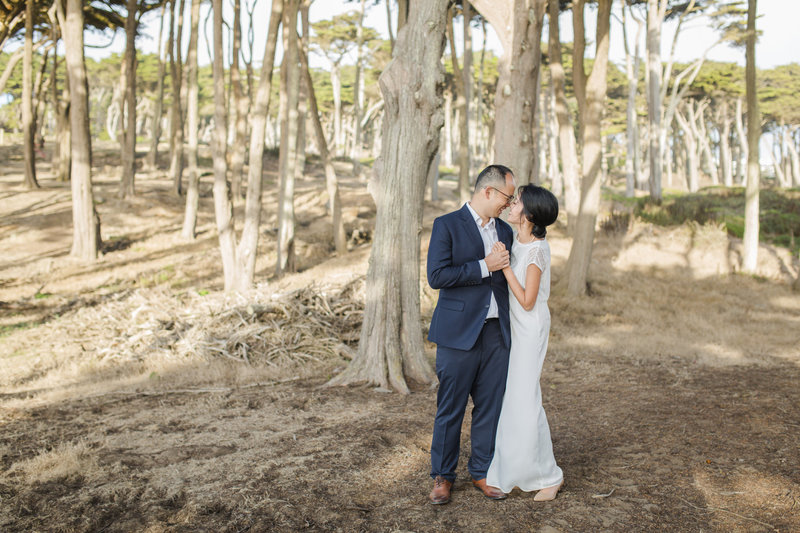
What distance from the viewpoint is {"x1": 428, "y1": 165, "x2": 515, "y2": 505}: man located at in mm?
3199

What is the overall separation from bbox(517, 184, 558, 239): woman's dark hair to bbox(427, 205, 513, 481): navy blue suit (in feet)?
0.86

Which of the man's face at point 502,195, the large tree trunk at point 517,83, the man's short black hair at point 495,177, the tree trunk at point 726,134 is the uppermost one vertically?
the tree trunk at point 726,134

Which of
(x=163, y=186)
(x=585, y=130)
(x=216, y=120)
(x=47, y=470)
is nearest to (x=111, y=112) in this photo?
(x=163, y=186)

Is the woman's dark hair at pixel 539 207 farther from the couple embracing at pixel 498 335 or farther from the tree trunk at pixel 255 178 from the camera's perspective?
the tree trunk at pixel 255 178

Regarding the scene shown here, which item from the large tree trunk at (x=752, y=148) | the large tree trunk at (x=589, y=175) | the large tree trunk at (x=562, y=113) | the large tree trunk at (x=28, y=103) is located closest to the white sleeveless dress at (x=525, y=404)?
the large tree trunk at (x=589, y=175)

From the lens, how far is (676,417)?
15.7ft

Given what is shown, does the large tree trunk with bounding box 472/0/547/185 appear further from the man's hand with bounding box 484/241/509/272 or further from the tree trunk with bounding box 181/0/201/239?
the tree trunk with bounding box 181/0/201/239

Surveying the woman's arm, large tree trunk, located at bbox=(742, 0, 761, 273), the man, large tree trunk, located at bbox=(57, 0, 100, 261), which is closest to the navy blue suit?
the man

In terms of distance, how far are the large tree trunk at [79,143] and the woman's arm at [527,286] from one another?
12.2 metres

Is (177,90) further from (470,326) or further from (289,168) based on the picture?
(470,326)

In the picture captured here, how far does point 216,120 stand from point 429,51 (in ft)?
20.2

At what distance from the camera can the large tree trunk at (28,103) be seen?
667 inches

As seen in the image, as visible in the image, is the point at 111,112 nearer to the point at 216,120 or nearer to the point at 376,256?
the point at 216,120

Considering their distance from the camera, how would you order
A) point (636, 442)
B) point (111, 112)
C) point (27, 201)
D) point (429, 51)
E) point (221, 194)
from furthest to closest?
point (111, 112)
point (27, 201)
point (221, 194)
point (429, 51)
point (636, 442)
